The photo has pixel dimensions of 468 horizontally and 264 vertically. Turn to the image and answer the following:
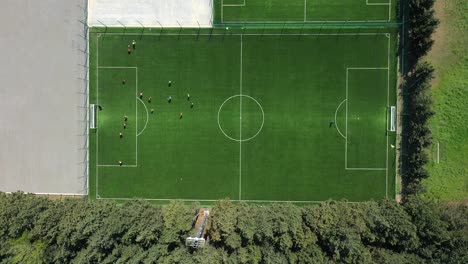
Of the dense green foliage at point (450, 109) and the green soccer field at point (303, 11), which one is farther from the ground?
the green soccer field at point (303, 11)

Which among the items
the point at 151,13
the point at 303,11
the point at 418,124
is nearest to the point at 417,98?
the point at 418,124

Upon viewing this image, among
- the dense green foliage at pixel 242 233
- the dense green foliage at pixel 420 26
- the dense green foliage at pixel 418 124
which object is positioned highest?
the dense green foliage at pixel 420 26

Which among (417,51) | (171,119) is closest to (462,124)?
(417,51)

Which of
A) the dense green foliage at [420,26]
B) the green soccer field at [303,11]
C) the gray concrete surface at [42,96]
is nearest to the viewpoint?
the dense green foliage at [420,26]

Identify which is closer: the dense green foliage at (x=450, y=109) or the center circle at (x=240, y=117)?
the dense green foliage at (x=450, y=109)

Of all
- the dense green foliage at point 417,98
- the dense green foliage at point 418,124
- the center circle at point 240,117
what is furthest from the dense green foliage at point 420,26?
the center circle at point 240,117

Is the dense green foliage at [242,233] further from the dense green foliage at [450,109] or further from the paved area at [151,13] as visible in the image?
the paved area at [151,13]
